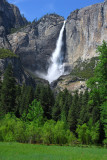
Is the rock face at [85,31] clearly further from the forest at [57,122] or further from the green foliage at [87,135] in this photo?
the green foliage at [87,135]

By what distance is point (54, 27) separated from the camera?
555ft

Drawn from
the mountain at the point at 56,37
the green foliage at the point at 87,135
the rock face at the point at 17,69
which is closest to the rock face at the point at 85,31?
the mountain at the point at 56,37

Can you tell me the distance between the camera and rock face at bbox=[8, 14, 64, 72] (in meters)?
158

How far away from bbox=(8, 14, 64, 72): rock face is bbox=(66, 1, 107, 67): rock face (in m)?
12.9

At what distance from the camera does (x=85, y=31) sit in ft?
517

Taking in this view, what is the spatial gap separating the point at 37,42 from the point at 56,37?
17.5 m

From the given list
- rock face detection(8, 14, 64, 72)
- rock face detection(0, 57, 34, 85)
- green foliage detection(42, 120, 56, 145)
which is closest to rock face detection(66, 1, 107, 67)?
rock face detection(8, 14, 64, 72)

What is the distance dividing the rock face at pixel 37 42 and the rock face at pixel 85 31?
509 inches

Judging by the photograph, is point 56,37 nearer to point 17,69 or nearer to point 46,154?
point 17,69

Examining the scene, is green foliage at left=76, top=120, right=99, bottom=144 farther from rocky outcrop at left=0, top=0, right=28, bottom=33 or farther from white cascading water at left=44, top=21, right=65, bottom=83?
rocky outcrop at left=0, top=0, right=28, bottom=33

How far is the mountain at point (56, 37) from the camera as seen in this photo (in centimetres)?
15150

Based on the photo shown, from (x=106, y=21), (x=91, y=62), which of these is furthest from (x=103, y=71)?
(x=106, y=21)

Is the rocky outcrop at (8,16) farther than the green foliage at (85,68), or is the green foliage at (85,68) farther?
the rocky outcrop at (8,16)

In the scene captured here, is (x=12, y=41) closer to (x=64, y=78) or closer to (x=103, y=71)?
(x=64, y=78)
